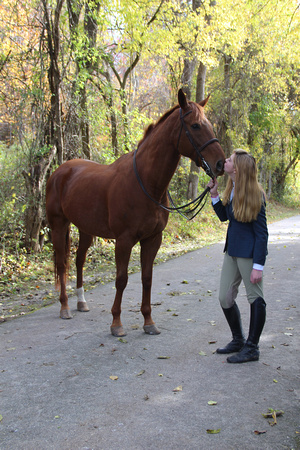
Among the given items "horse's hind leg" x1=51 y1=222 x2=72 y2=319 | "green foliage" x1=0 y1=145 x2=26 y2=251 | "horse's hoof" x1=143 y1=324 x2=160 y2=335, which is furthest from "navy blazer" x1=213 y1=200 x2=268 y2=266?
"green foliage" x1=0 y1=145 x2=26 y2=251

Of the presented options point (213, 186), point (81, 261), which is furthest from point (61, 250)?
point (213, 186)

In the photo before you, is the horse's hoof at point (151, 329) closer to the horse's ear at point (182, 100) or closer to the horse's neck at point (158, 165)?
the horse's neck at point (158, 165)

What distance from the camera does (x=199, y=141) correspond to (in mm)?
3773

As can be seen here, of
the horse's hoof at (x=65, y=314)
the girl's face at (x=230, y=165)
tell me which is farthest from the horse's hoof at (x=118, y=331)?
the girl's face at (x=230, y=165)

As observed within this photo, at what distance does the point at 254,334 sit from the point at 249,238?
0.91m

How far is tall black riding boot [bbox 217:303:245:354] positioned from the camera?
3750 millimetres

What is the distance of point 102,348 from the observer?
3.94 m

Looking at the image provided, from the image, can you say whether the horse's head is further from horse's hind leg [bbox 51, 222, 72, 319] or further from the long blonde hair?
horse's hind leg [bbox 51, 222, 72, 319]

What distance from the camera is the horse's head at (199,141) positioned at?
3.67 metres

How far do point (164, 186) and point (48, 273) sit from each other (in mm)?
4191

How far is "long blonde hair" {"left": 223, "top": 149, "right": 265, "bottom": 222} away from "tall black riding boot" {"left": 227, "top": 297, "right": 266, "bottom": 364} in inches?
31.6

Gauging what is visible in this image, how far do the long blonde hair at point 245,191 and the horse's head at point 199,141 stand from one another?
0.22 metres

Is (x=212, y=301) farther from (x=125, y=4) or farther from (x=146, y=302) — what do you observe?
(x=125, y=4)

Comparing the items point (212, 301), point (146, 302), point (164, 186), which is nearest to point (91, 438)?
point (146, 302)
